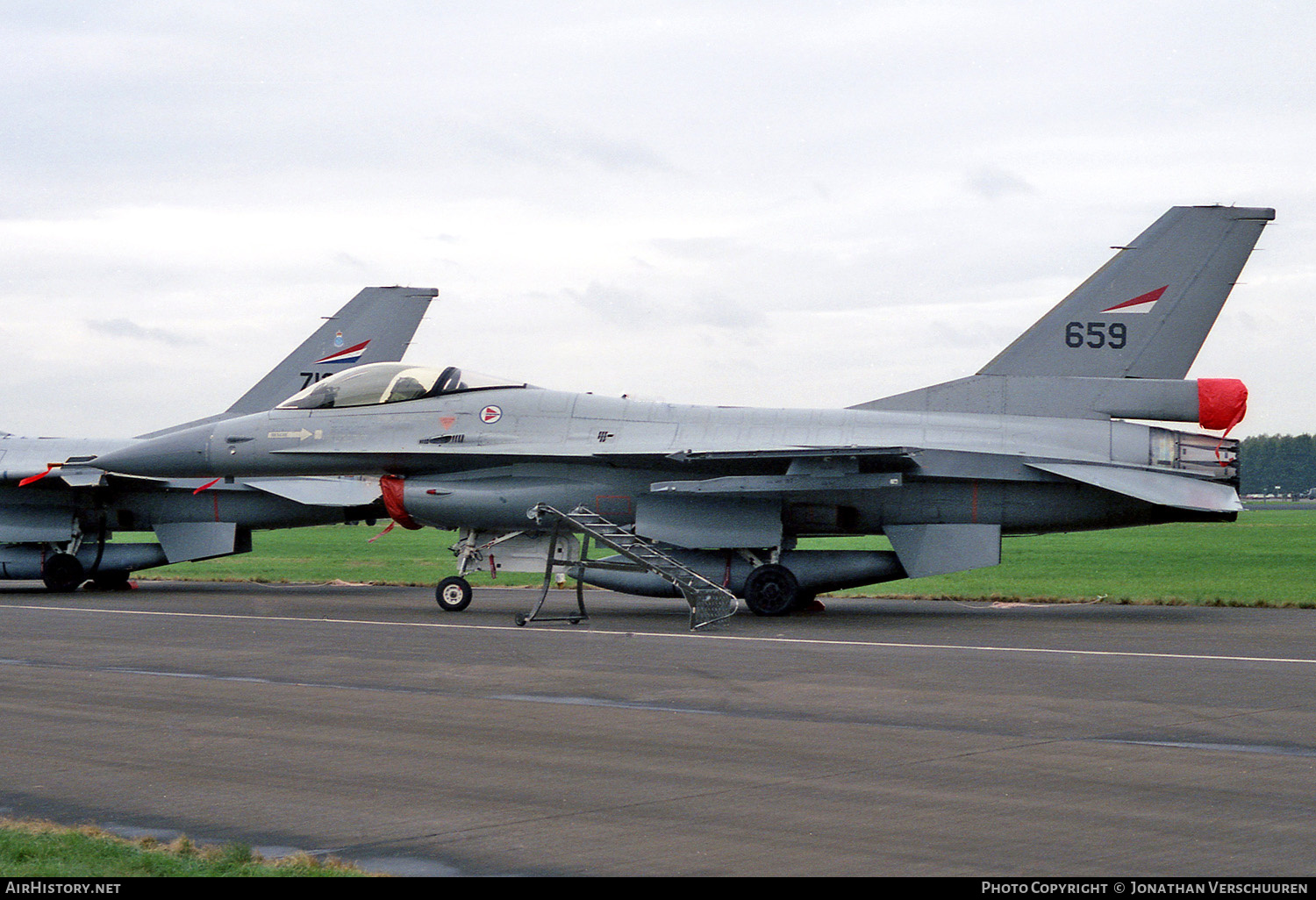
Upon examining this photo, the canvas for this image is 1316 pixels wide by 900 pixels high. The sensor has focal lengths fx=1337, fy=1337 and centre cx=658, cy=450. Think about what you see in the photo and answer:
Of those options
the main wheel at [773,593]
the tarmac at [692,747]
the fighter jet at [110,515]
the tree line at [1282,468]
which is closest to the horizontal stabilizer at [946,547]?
the main wheel at [773,593]

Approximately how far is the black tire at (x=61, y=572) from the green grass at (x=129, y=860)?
20.8 meters

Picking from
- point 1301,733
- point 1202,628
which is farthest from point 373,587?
point 1301,733

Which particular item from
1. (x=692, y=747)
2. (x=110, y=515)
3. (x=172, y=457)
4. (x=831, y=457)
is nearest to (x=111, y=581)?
(x=110, y=515)

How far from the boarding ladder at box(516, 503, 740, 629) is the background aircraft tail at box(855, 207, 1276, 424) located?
5066mm

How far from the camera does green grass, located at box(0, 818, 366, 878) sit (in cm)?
544

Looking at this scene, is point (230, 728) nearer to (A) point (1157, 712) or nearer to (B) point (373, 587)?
(A) point (1157, 712)

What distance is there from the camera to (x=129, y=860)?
18.5 ft

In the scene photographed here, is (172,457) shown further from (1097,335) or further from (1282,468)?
(1282,468)

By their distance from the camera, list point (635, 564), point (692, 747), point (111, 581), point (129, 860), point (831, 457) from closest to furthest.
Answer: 1. point (129, 860)
2. point (692, 747)
3. point (831, 457)
4. point (635, 564)
5. point (111, 581)

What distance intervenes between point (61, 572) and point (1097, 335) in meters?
18.9

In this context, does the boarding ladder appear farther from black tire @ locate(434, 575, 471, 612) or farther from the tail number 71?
the tail number 71

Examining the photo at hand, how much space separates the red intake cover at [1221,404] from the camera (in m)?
18.2

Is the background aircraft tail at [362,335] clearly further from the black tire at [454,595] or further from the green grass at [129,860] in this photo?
the green grass at [129,860]

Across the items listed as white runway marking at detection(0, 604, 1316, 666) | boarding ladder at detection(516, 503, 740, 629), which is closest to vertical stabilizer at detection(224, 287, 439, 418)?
white runway marking at detection(0, 604, 1316, 666)
